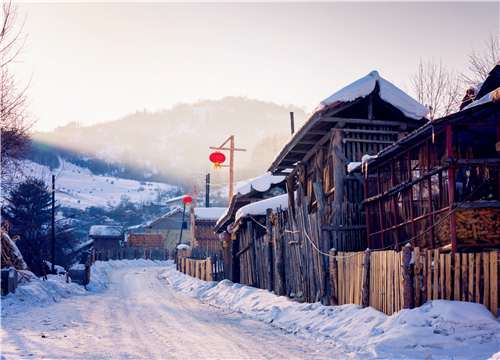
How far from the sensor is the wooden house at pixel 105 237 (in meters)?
47.6

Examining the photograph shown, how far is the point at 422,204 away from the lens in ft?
28.6

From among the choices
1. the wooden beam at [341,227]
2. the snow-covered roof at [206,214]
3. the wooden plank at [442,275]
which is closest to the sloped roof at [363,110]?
the wooden beam at [341,227]

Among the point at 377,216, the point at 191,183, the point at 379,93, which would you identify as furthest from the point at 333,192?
the point at 191,183

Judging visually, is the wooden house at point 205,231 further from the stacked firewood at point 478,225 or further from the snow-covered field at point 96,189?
the snow-covered field at point 96,189

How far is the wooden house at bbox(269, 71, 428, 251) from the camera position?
1050cm

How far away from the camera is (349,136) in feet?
38.5

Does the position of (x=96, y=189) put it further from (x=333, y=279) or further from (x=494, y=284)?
(x=494, y=284)

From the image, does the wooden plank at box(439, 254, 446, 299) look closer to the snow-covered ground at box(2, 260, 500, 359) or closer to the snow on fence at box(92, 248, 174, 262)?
the snow-covered ground at box(2, 260, 500, 359)

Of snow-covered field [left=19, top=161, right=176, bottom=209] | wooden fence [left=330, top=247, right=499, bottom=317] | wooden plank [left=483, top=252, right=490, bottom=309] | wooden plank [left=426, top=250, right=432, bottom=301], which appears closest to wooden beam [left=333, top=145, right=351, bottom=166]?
wooden fence [left=330, top=247, right=499, bottom=317]

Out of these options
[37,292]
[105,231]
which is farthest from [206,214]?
[37,292]

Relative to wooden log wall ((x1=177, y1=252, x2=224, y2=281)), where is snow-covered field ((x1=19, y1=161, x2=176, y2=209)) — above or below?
above

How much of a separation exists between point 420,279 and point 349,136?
5644 millimetres

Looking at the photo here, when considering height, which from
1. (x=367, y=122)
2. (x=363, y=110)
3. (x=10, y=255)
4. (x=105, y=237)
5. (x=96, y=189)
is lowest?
(x=105, y=237)

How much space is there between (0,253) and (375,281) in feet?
37.3
